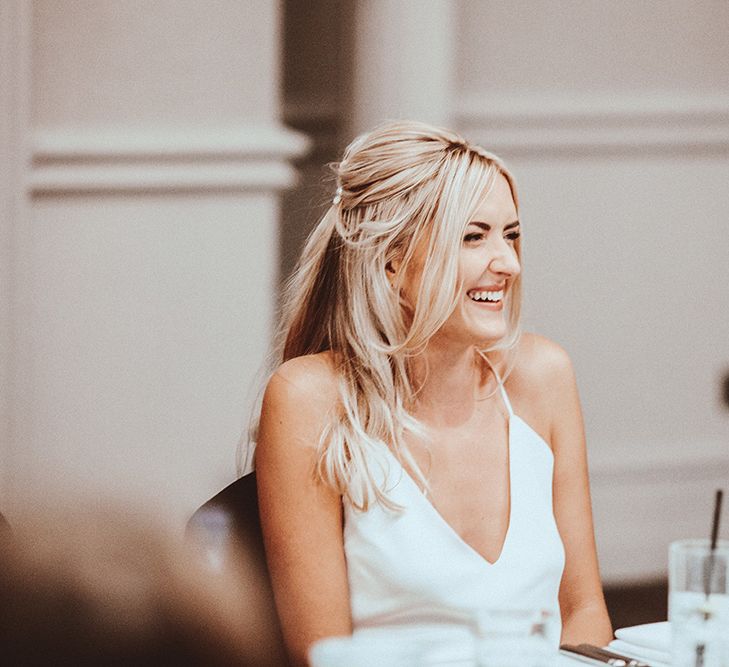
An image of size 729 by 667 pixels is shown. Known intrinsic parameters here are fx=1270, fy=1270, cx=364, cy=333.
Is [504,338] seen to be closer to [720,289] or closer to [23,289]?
[23,289]

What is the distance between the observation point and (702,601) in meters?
1.25

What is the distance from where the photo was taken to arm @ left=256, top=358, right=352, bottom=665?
68.6 inches

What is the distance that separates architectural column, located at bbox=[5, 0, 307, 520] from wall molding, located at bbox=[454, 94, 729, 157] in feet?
2.08

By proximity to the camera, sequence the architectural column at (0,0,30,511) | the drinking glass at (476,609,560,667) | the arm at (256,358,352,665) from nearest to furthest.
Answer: the drinking glass at (476,609,560,667) → the arm at (256,358,352,665) → the architectural column at (0,0,30,511)

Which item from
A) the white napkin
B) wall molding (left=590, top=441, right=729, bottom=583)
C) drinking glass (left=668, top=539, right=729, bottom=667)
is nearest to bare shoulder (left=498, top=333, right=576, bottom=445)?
the white napkin

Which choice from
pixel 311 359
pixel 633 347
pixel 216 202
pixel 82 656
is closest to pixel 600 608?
pixel 311 359

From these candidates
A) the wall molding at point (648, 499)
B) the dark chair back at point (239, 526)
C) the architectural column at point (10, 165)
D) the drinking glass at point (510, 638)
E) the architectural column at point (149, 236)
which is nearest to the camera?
the drinking glass at point (510, 638)

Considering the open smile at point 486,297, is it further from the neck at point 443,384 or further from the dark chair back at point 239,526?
the dark chair back at point 239,526

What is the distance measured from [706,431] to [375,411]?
8.36 feet

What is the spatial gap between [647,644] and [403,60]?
256cm

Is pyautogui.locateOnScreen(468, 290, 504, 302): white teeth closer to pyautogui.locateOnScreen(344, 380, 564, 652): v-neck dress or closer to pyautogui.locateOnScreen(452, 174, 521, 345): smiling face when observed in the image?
pyautogui.locateOnScreen(452, 174, 521, 345): smiling face

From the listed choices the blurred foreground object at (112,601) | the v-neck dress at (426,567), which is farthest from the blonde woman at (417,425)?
the blurred foreground object at (112,601)

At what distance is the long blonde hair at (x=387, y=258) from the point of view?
6.18ft

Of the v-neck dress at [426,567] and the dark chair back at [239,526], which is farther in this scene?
the v-neck dress at [426,567]
